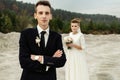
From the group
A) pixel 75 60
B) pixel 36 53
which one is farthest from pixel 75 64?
pixel 36 53

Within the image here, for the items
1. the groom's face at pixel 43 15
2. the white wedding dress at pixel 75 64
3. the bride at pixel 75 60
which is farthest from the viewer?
the white wedding dress at pixel 75 64

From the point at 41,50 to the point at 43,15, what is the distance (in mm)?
274

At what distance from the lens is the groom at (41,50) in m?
3.15

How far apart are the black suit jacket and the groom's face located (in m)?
0.14

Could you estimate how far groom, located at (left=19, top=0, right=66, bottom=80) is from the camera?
315 cm

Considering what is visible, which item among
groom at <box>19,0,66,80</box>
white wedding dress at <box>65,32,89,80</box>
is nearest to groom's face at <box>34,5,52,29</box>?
groom at <box>19,0,66,80</box>

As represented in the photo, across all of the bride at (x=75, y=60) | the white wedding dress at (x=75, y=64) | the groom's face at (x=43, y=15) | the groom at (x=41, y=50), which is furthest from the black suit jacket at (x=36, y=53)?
the white wedding dress at (x=75, y=64)

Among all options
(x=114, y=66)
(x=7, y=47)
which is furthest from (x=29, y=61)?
(x=7, y=47)

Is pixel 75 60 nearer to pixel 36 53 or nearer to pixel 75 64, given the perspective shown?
pixel 75 64

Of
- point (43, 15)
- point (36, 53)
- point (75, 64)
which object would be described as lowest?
point (75, 64)

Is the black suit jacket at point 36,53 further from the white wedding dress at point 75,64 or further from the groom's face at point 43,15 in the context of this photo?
the white wedding dress at point 75,64

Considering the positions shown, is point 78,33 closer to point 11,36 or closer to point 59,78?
point 59,78

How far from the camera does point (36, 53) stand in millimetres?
3207

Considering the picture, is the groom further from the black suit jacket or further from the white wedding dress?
the white wedding dress
